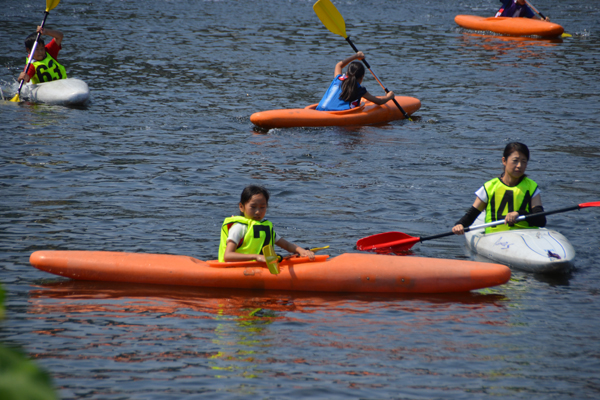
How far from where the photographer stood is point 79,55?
49.3 feet

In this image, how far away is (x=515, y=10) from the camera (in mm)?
18297

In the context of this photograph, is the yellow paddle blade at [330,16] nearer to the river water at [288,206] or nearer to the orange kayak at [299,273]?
the river water at [288,206]

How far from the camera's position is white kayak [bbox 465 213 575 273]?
5.11 meters

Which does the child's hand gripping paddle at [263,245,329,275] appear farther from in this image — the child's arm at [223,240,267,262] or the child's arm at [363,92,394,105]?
the child's arm at [363,92,394,105]

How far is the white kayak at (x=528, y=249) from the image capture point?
5113mm

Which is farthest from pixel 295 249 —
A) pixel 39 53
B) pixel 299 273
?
pixel 39 53

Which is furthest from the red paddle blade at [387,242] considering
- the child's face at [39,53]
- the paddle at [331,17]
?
the child's face at [39,53]

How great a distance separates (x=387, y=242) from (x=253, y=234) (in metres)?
1.43

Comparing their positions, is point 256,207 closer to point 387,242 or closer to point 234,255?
point 234,255

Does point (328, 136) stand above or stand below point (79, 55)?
below

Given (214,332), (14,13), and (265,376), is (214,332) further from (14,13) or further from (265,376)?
(14,13)

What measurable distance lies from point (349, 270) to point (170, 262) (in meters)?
1.35

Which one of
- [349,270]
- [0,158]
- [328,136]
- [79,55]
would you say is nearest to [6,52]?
Result: [79,55]

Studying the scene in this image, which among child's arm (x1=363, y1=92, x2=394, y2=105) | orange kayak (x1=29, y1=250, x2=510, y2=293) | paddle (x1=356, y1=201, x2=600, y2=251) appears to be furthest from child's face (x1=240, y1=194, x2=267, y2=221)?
child's arm (x1=363, y1=92, x2=394, y2=105)
